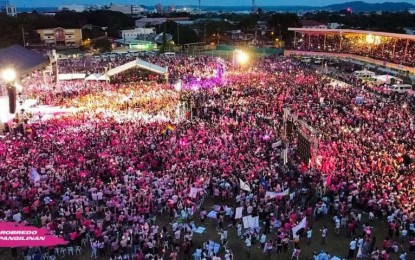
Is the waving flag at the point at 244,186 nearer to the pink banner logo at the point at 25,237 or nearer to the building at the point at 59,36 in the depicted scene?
the pink banner logo at the point at 25,237

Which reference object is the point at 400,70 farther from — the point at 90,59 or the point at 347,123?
the point at 90,59

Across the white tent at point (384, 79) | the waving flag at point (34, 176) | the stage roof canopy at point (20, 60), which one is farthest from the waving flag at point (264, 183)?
the white tent at point (384, 79)

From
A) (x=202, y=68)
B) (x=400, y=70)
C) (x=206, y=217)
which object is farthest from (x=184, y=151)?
(x=400, y=70)

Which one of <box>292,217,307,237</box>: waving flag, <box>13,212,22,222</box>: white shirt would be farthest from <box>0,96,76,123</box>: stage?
<box>292,217,307,237</box>: waving flag

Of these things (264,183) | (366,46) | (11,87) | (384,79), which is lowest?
(264,183)

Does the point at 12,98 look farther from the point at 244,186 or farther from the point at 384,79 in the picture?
the point at 384,79

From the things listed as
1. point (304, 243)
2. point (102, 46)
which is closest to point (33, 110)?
point (304, 243)

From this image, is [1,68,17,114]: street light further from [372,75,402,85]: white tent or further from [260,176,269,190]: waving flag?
[372,75,402,85]: white tent
